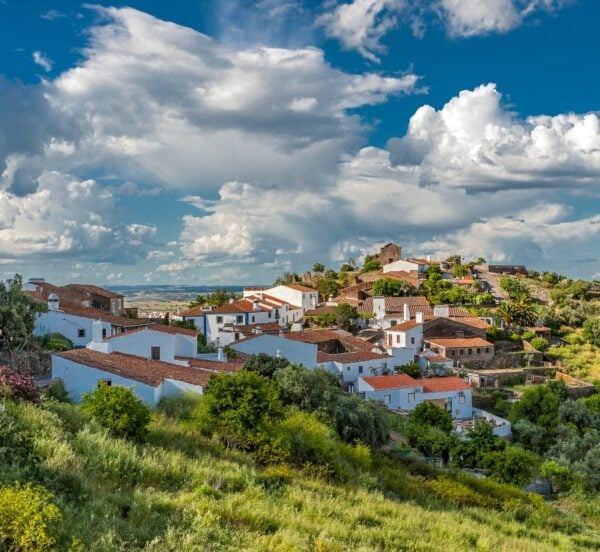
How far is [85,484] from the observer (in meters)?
9.09

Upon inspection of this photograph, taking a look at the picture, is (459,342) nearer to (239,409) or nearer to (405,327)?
(405,327)

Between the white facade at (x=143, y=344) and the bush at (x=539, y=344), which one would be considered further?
the bush at (x=539, y=344)

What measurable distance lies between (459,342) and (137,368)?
34.1m

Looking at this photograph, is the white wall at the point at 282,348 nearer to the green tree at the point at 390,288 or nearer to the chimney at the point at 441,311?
the chimney at the point at 441,311

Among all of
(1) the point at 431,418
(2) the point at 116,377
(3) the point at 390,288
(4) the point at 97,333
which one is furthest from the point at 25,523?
(3) the point at 390,288

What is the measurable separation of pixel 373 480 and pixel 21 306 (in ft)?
54.6

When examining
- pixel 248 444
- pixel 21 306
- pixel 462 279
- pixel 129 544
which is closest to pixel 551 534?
pixel 248 444

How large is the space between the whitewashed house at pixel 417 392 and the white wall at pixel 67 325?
16.6 meters

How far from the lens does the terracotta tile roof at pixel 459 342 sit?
4812 cm

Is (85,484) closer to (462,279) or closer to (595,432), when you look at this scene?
(595,432)

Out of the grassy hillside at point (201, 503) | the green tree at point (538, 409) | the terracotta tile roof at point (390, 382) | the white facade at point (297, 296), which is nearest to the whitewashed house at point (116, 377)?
the grassy hillside at point (201, 503)

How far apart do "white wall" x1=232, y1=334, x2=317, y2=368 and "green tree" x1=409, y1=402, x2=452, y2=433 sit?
25.0 ft

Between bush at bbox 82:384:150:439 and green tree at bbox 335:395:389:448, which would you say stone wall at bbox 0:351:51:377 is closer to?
bush at bbox 82:384:150:439

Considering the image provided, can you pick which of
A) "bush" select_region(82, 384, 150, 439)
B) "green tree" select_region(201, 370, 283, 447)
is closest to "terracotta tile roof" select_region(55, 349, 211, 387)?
"green tree" select_region(201, 370, 283, 447)
